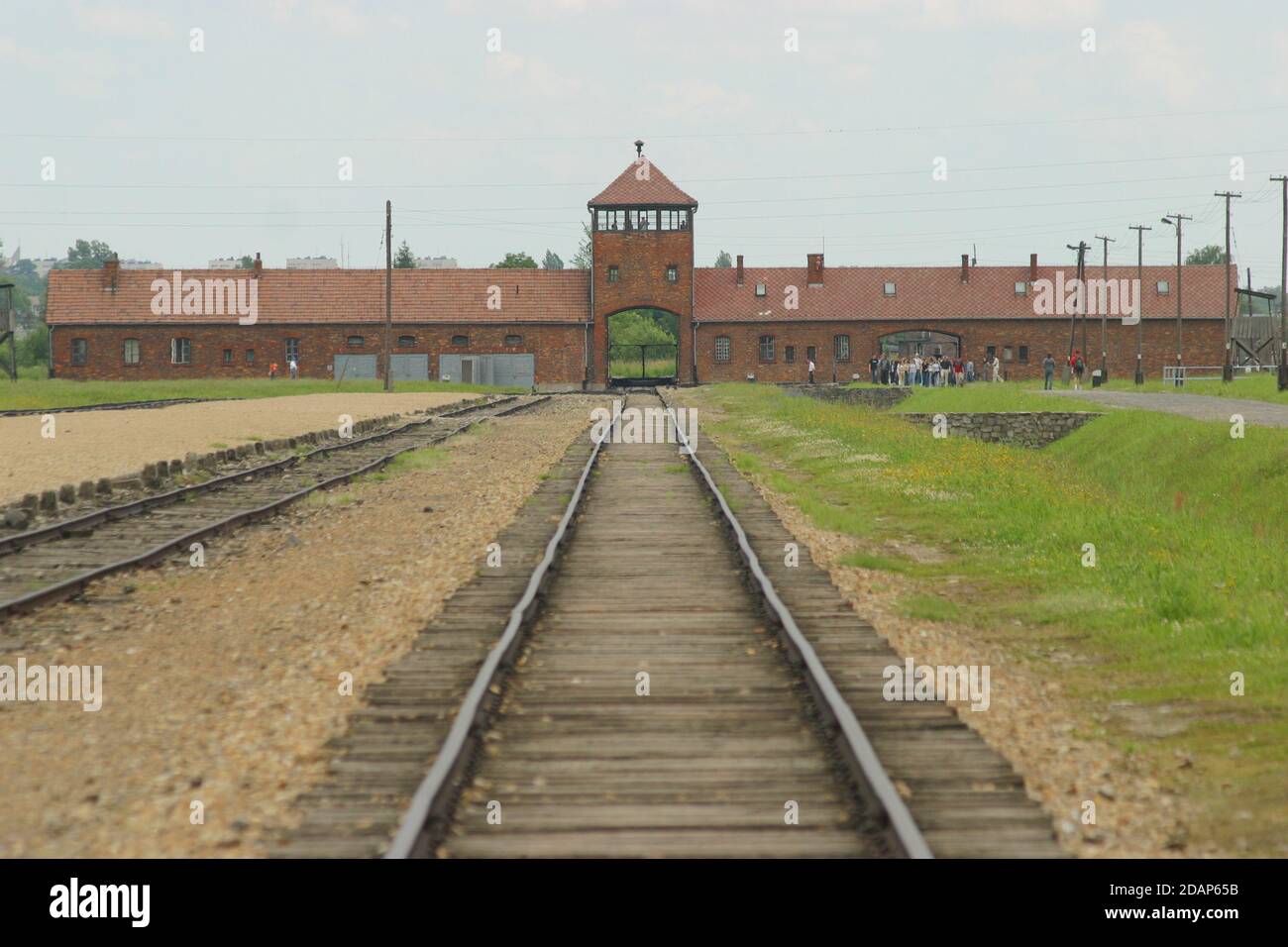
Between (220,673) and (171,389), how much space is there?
162ft

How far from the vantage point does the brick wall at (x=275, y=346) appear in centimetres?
6944

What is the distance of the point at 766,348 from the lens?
71.3 metres

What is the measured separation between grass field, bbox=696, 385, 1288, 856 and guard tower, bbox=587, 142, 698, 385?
133 feet

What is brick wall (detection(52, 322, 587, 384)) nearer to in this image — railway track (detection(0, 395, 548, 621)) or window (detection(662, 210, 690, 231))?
window (detection(662, 210, 690, 231))

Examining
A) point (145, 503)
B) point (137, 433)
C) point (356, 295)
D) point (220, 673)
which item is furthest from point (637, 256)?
point (220, 673)

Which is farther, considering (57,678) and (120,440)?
(120,440)

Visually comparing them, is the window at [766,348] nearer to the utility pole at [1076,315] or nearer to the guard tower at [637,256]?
the guard tower at [637,256]

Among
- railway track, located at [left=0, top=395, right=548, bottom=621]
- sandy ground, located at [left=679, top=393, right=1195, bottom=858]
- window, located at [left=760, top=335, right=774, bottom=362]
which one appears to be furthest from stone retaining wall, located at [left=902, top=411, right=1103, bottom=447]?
window, located at [left=760, top=335, right=774, bottom=362]
